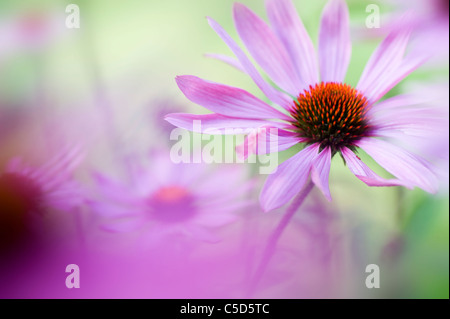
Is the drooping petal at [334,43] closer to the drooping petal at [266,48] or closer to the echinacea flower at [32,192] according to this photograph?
the drooping petal at [266,48]

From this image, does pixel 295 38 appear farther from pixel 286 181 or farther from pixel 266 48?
pixel 286 181

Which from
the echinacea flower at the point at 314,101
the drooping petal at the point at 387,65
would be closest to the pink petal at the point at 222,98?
the echinacea flower at the point at 314,101

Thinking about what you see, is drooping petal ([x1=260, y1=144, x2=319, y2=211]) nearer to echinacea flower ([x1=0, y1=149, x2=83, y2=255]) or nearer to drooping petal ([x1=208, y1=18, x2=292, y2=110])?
drooping petal ([x1=208, y1=18, x2=292, y2=110])

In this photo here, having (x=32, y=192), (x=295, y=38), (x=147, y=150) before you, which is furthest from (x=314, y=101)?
(x=32, y=192)
